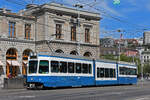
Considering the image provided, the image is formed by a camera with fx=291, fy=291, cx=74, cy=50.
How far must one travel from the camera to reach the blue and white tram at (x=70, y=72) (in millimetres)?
23844

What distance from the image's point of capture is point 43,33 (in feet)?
157

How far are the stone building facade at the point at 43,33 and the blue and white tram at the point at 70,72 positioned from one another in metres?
13.8

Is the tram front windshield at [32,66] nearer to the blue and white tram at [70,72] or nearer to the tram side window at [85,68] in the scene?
the blue and white tram at [70,72]

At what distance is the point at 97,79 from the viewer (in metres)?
29.7

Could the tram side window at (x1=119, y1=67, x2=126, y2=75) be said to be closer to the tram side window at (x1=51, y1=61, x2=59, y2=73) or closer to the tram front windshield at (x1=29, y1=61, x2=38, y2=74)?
the tram side window at (x1=51, y1=61, x2=59, y2=73)

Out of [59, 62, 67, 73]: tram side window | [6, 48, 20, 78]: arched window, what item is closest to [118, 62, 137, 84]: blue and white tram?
[59, 62, 67, 73]: tram side window

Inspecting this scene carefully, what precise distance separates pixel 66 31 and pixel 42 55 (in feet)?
87.3

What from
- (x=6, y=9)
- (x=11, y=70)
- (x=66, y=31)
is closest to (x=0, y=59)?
(x=11, y=70)

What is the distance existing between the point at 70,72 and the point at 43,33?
23.0 meters

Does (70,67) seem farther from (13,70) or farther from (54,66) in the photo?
(13,70)

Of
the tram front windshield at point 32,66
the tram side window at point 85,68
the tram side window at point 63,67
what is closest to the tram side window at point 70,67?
the tram side window at point 63,67

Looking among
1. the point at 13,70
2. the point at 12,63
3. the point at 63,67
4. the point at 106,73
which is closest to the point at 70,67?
the point at 63,67

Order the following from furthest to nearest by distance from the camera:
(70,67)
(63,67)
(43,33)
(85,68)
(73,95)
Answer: (43,33)
(85,68)
(70,67)
(63,67)
(73,95)

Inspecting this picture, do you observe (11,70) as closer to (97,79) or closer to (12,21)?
(12,21)
